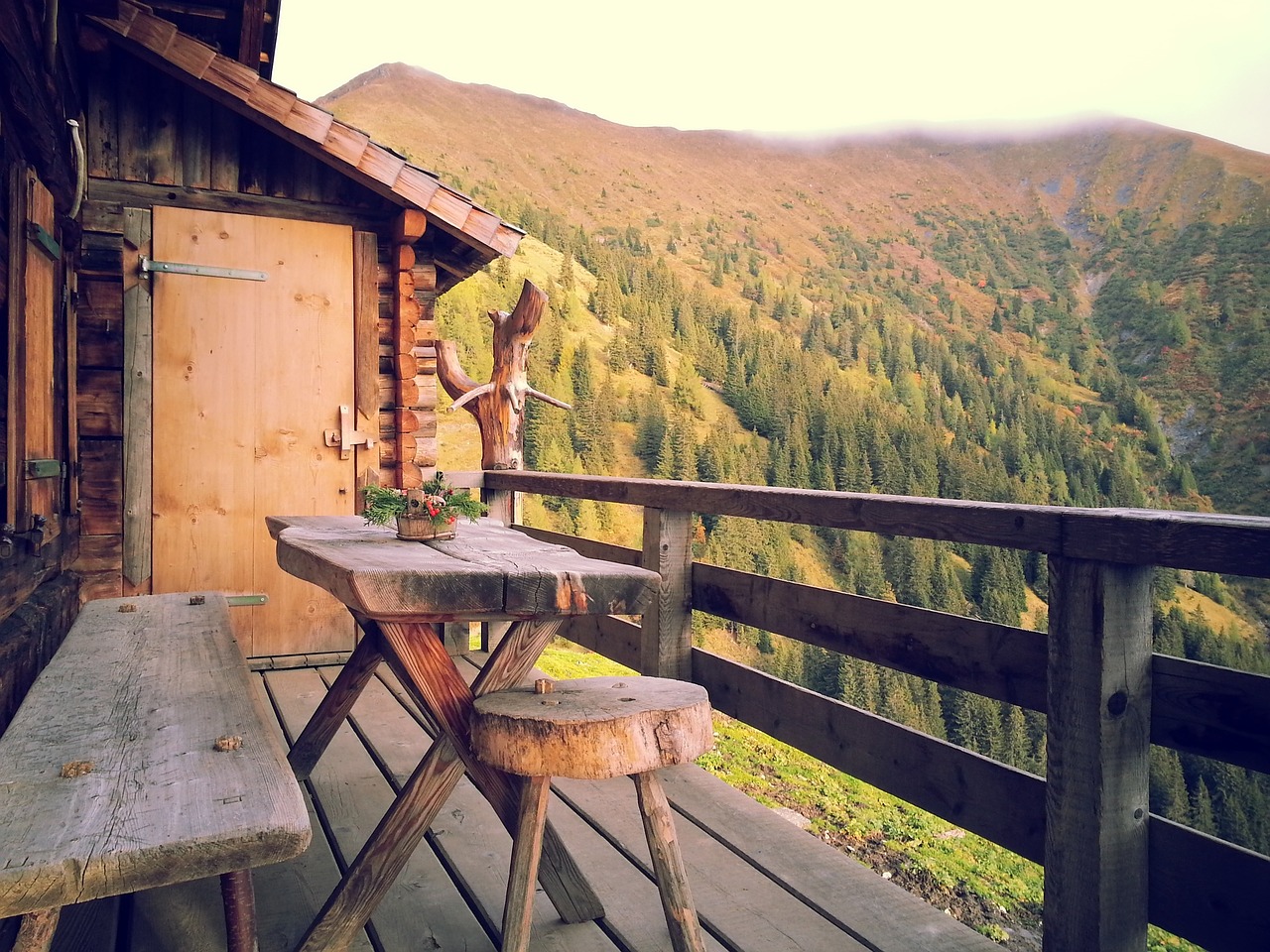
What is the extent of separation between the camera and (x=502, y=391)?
19.8 ft

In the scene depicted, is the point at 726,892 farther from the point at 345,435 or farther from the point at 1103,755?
the point at 345,435

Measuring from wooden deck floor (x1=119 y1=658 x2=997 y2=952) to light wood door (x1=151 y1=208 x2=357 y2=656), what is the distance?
191 centimetres

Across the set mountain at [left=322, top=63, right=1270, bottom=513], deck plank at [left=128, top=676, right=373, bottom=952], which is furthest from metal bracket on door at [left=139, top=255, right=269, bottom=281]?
mountain at [left=322, top=63, right=1270, bottom=513]

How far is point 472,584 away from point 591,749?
42 centimetres

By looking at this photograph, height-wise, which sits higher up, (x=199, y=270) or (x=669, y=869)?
(x=199, y=270)

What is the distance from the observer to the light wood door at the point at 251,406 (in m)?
4.47

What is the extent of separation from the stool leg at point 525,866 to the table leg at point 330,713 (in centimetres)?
112

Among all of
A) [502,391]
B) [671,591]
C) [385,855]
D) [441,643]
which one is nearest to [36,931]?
[385,855]

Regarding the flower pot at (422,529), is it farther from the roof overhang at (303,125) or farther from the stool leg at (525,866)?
the roof overhang at (303,125)

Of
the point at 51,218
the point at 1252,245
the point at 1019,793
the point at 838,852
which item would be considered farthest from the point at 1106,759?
the point at 1252,245

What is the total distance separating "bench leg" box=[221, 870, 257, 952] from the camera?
55.8 inches

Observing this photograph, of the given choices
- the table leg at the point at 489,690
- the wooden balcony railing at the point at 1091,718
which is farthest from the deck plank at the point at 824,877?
the table leg at the point at 489,690

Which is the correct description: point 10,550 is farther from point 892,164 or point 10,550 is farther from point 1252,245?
point 892,164

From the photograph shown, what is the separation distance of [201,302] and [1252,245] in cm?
12822
